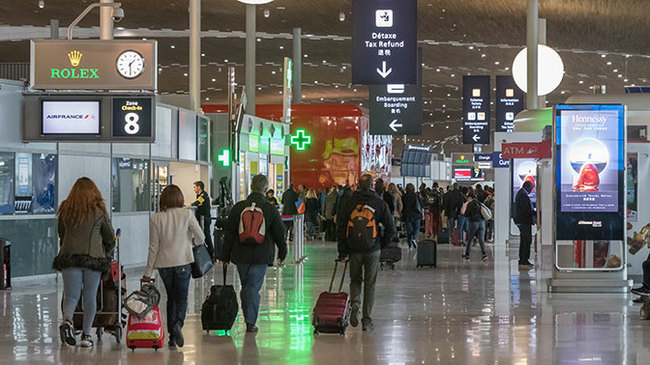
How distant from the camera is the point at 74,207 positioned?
33.3 ft

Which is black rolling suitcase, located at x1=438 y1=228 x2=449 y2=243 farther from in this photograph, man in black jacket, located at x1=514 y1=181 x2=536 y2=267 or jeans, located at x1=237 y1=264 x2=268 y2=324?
jeans, located at x1=237 y1=264 x2=268 y2=324

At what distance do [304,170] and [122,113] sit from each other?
24.8 meters

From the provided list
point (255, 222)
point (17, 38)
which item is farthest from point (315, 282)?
point (17, 38)

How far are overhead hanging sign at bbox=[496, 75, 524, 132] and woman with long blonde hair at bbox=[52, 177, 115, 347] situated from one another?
2975 cm

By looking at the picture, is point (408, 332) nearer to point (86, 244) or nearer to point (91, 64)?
point (86, 244)

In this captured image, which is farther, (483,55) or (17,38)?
(483,55)

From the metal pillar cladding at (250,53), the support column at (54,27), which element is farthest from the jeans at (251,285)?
the support column at (54,27)

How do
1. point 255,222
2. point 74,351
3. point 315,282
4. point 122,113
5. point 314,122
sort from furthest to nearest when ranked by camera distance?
point 314,122 < point 315,282 < point 122,113 < point 255,222 < point 74,351

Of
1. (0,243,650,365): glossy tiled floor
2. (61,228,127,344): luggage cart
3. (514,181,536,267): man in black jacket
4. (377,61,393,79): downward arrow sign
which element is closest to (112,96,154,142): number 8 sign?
(0,243,650,365): glossy tiled floor

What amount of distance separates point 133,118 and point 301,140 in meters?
24.1

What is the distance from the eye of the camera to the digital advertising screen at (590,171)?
15672 millimetres

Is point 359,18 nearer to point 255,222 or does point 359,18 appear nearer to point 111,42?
point 111,42

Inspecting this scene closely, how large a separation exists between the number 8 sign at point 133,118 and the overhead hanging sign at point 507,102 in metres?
25.2

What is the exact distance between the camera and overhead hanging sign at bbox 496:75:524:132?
38938 millimetres
